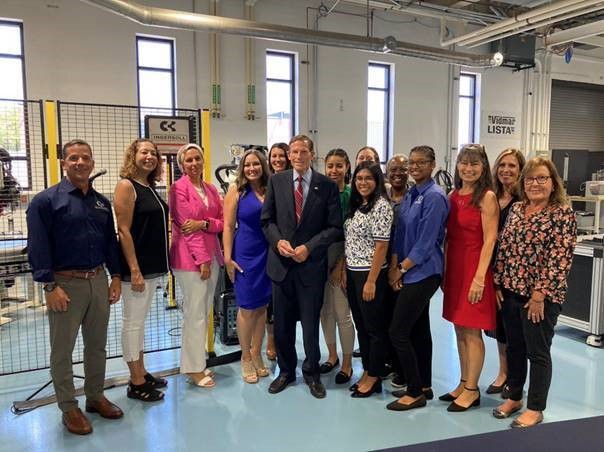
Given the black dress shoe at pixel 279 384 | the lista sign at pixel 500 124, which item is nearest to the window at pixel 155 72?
the black dress shoe at pixel 279 384

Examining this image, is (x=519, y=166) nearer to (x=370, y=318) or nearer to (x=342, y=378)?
(x=370, y=318)

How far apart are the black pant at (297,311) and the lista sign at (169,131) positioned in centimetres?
141

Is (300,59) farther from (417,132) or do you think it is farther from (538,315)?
(538,315)

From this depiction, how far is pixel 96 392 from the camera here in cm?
271

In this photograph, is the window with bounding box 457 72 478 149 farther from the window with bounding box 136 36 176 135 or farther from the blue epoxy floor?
the blue epoxy floor

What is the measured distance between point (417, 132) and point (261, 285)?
22.9 ft

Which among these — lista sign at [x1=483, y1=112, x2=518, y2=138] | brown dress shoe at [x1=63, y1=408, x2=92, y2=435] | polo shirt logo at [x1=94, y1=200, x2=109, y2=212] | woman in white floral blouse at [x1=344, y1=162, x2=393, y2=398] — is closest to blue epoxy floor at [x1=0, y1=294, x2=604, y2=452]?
brown dress shoe at [x1=63, y1=408, x2=92, y2=435]

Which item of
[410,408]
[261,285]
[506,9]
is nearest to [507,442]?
[410,408]

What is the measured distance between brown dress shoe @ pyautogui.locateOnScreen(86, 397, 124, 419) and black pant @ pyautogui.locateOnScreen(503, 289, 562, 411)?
2.30 meters

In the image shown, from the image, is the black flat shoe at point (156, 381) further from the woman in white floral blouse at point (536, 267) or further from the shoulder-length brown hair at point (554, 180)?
the shoulder-length brown hair at point (554, 180)

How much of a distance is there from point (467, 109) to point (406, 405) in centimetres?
848

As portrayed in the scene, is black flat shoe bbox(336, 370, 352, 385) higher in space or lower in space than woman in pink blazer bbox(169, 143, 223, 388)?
lower

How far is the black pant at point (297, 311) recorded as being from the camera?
2922 millimetres

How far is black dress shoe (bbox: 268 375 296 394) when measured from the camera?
306cm
